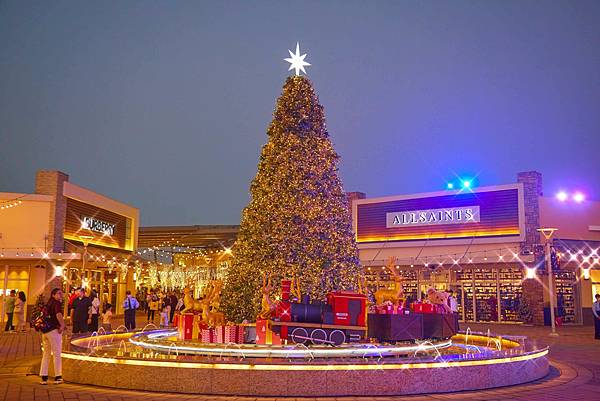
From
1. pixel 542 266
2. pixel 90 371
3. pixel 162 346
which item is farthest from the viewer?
pixel 542 266

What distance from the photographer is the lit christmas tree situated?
13547mm

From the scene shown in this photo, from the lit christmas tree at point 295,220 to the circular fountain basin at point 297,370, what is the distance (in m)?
2.90

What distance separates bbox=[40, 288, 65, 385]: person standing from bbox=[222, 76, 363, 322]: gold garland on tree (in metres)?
4.44

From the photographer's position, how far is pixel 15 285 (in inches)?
1059

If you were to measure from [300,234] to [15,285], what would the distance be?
18.5 m

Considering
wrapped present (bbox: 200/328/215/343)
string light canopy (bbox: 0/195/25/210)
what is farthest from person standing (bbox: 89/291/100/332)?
wrapped present (bbox: 200/328/215/343)

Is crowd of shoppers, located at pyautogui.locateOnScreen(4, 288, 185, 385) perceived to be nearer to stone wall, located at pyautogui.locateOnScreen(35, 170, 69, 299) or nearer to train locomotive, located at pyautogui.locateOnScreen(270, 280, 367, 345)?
stone wall, located at pyautogui.locateOnScreen(35, 170, 69, 299)

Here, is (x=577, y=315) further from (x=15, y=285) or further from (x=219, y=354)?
(x=15, y=285)

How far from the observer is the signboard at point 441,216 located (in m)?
28.0

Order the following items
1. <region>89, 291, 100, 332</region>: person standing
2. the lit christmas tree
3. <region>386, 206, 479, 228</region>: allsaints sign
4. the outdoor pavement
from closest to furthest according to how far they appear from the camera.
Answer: the outdoor pavement, the lit christmas tree, <region>89, 291, 100, 332</region>: person standing, <region>386, 206, 479, 228</region>: allsaints sign

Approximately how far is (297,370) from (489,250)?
69.1 feet

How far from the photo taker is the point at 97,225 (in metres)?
32.3

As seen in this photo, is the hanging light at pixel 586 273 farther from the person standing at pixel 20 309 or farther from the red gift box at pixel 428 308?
the person standing at pixel 20 309

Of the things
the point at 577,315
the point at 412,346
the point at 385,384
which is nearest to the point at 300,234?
the point at 412,346
